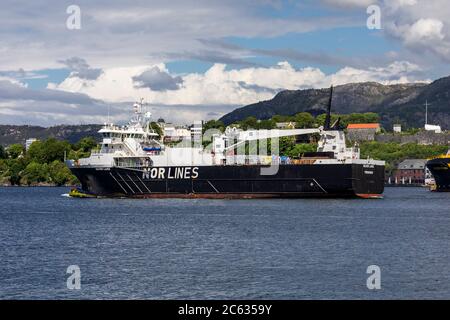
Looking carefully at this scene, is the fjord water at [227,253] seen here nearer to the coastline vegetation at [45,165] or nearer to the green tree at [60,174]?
the green tree at [60,174]

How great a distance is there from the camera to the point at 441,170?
117m

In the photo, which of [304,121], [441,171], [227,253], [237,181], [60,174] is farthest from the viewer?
[304,121]

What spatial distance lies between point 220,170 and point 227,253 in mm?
42582

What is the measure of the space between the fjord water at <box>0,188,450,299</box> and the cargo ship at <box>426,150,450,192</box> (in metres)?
50.3

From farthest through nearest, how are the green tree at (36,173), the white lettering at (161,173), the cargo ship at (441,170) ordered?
the green tree at (36,173), the cargo ship at (441,170), the white lettering at (161,173)

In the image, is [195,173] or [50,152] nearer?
[195,173]

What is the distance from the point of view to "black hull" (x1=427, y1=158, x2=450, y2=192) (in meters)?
116

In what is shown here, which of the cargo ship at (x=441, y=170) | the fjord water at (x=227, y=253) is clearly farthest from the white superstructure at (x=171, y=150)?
the cargo ship at (x=441, y=170)

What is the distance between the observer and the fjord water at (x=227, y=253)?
30188 millimetres

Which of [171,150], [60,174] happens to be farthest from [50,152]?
[171,150]

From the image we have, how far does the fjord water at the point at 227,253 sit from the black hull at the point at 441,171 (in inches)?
1982

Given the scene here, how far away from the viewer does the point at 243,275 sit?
3297 cm

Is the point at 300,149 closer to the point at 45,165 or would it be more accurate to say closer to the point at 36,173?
the point at 36,173

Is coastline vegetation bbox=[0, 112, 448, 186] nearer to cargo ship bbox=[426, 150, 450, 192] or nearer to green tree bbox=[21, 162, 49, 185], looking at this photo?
green tree bbox=[21, 162, 49, 185]
